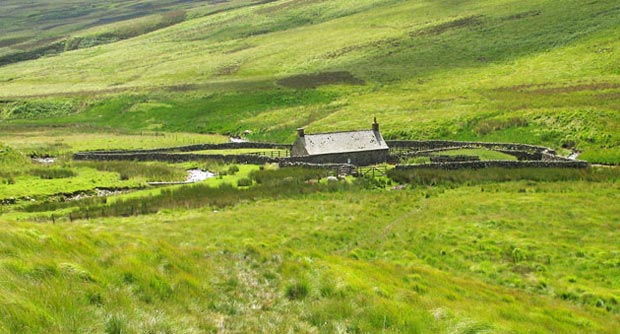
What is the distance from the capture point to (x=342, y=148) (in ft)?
185

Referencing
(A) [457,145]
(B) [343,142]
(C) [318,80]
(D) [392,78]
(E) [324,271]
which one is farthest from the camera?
(C) [318,80]

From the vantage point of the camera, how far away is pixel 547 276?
22953 millimetres

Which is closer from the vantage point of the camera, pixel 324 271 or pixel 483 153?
pixel 324 271

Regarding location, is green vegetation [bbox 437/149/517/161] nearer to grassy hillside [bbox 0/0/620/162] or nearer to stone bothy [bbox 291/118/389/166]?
stone bothy [bbox 291/118/389/166]

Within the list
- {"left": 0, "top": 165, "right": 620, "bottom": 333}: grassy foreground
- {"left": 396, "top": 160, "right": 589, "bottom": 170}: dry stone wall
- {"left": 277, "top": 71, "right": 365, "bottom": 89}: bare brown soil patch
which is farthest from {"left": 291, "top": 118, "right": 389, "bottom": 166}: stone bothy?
{"left": 277, "top": 71, "right": 365, "bottom": 89}: bare brown soil patch

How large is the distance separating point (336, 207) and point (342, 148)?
2089 centimetres

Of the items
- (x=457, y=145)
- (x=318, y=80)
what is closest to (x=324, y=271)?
(x=457, y=145)

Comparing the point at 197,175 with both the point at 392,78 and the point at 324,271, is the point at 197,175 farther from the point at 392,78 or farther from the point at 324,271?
the point at 392,78

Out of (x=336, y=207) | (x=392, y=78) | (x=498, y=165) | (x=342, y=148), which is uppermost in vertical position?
(x=392, y=78)

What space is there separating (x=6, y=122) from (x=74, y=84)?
37661mm

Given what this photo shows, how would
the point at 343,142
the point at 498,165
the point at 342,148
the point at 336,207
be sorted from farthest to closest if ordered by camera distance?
the point at 343,142
the point at 342,148
the point at 498,165
the point at 336,207

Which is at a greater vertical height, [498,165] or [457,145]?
[498,165]

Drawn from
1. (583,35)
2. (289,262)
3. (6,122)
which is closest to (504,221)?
(289,262)

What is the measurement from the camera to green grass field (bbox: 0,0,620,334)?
1270cm
